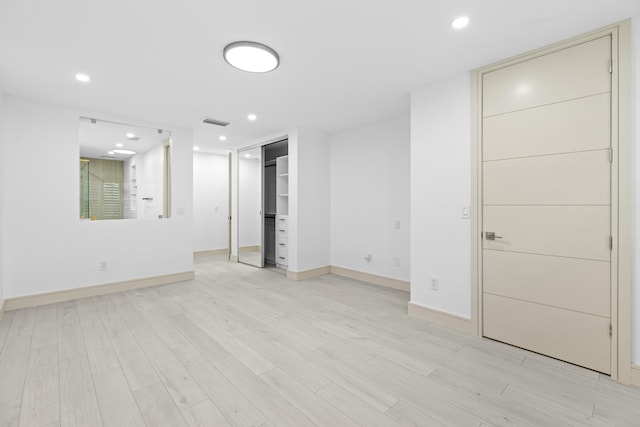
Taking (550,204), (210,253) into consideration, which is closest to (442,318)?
(550,204)

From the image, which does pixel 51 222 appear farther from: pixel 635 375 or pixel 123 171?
pixel 635 375

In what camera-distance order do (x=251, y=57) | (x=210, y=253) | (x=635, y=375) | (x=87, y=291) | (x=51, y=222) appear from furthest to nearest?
1. (x=210, y=253)
2. (x=87, y=291)
3. (x=51, y=222)
4. (x=251, y=57)
5. (x=635, y=375)

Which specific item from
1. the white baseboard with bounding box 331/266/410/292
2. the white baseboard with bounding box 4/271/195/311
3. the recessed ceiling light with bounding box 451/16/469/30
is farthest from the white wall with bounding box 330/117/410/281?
the white baseboard with bounding box 4/271/195/311

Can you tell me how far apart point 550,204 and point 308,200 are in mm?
3329

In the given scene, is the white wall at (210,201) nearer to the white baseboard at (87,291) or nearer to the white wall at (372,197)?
the white baseboard at (87,291)

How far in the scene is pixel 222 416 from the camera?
1.63 meters

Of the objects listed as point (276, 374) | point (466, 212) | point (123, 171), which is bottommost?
point (276, 374)

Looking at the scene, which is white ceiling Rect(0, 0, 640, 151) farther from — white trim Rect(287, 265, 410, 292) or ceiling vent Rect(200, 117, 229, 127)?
white trim Rect(287, 265, 410, 292)

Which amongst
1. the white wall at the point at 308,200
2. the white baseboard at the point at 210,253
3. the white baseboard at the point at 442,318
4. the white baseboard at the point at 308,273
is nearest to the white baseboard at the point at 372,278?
the white baseboard at the point at 308,273

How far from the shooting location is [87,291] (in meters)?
3.80

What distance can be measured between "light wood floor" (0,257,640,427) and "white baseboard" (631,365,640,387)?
7cm

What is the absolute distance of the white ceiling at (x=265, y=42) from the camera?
1907mm

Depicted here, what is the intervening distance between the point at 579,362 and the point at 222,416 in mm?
2624

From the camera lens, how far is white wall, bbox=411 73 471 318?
2811 mm
